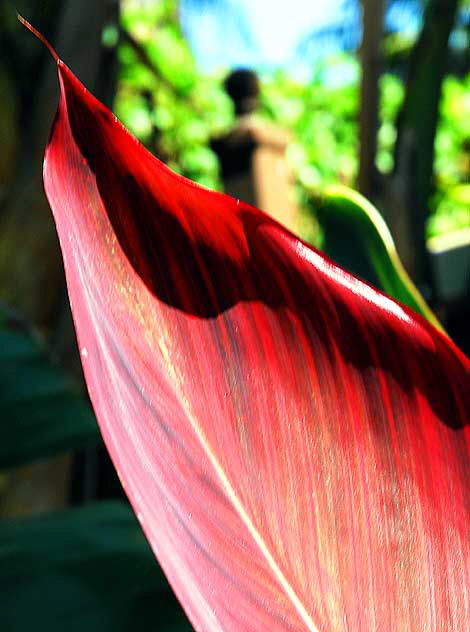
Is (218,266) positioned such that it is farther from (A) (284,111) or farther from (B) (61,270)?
(A) (284,111)

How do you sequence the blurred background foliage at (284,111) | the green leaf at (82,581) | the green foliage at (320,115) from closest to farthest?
the green leaf at (82,581) < the blurred background foliage at (284,111) < the green foliage at (320,115)

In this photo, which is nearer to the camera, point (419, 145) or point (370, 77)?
point (419, 145)

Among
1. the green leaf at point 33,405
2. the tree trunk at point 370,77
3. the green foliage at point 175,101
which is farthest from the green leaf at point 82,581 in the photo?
the green foliage at point 175,101

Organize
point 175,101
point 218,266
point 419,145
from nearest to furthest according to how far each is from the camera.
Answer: point 218,266 < point 419,145 < point 175,101

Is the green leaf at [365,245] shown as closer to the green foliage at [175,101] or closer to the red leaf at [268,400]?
the red leaf at [268,400]

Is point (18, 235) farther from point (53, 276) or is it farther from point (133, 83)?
point (133, 83)

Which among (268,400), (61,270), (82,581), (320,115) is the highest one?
(320,115)

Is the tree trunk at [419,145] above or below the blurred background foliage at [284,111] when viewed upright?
below

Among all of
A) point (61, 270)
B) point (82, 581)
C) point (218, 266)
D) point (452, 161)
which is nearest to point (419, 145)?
point (61, 270)
